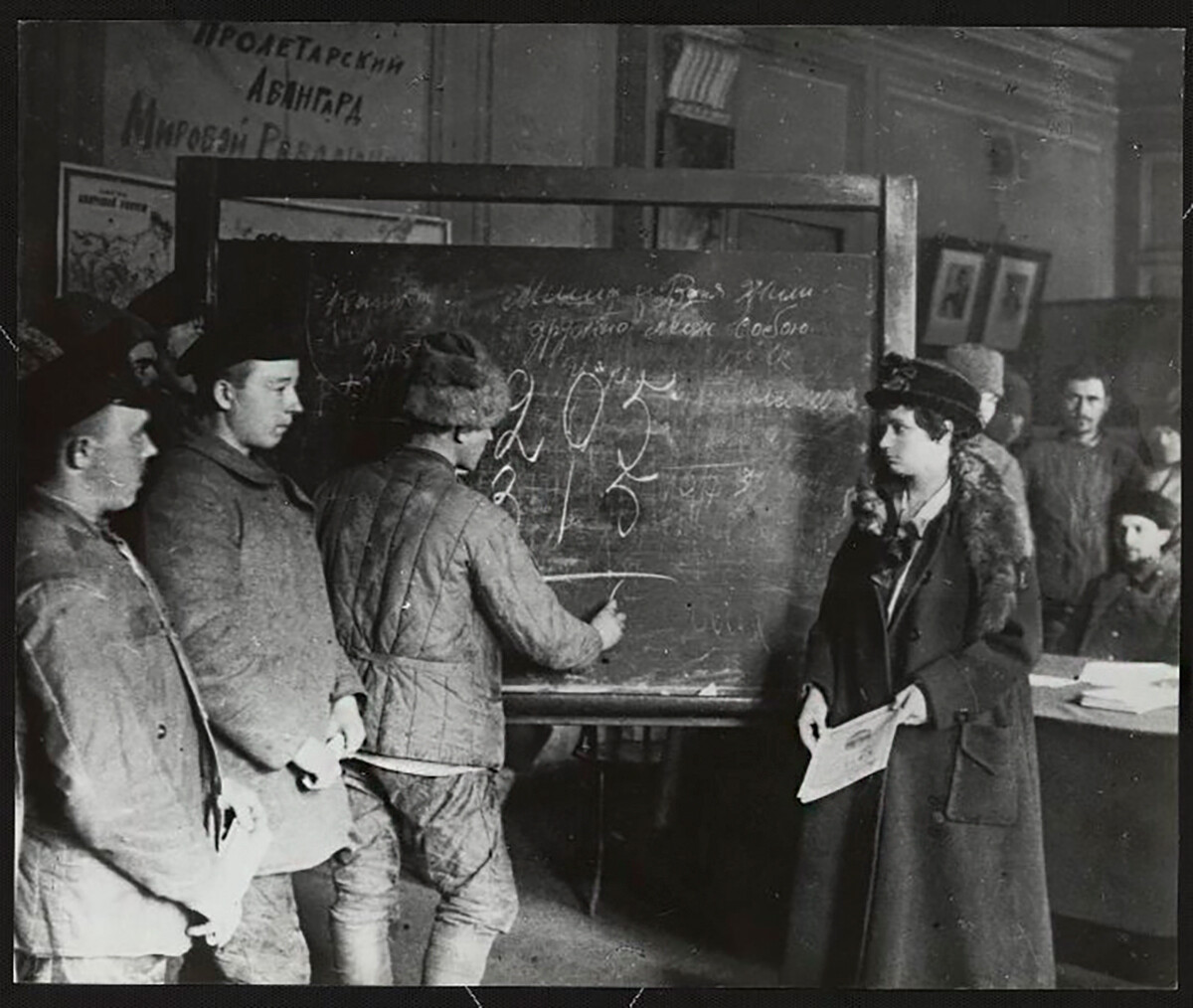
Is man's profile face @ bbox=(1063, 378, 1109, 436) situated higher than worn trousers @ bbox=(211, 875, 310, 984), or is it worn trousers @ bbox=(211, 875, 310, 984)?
man's profile face @ bbox=(1063, 378, 1109, 436)

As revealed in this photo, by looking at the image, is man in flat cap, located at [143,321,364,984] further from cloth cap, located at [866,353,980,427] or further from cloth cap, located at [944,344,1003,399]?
cloth cap, located at [944,344,1003,399]

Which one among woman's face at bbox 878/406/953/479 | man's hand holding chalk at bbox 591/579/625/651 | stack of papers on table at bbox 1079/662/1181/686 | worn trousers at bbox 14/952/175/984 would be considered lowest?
worn trousers at bbox 14/952/175/984

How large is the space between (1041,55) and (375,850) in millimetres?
1711

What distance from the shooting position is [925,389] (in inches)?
92.1

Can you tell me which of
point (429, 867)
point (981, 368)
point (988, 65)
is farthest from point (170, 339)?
point (988, 65)

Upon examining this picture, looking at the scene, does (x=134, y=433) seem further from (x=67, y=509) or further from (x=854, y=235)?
(x=854, y=235)

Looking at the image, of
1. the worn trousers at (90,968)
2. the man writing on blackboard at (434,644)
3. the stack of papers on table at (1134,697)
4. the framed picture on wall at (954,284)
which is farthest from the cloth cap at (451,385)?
the stack of papers on table at (1134,697)

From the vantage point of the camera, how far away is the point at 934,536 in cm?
235

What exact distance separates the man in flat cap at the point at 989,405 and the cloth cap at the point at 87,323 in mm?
1318

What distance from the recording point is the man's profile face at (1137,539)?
92.9 inches

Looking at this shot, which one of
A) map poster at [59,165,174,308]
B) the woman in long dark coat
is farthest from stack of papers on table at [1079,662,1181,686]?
map poster at [59,165,174,308]

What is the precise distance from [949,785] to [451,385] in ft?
3.42

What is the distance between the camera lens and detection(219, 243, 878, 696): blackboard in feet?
7.72

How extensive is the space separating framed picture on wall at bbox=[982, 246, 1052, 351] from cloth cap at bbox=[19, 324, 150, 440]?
1.38 m
